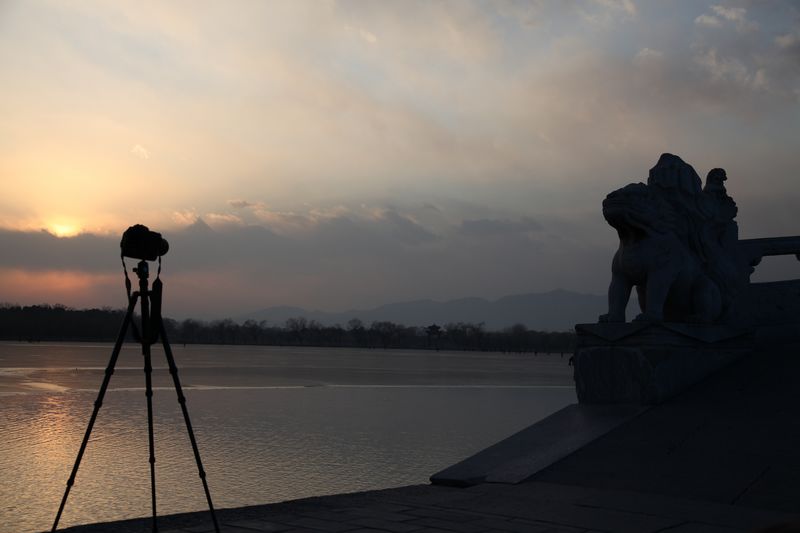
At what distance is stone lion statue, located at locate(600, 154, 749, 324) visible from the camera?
8.28 m

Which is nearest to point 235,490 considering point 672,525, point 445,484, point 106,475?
point 106,475

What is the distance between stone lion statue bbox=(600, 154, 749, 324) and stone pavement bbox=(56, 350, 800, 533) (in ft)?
3.47

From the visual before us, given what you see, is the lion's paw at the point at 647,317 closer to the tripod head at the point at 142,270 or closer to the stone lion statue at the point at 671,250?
the stone lion statue at the point at 671,250

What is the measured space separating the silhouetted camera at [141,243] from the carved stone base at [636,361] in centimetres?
481

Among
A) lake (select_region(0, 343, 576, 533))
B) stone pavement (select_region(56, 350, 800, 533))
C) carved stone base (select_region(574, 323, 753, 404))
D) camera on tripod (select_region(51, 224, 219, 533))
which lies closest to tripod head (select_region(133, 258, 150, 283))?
camera on tripod (select_region(51, 224, 219, 533))

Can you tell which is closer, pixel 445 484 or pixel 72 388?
pixel 445 484

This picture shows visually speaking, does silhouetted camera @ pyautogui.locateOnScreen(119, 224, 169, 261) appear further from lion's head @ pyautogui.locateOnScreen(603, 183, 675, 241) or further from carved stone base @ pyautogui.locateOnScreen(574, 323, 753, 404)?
lion's head @ pyautogui.locateOnScreen(603, 183, 675, 241)

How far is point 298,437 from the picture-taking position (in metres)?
12.1

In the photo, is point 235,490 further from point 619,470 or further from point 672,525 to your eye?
point 672,525

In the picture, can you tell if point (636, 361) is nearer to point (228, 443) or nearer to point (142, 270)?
point (142, 270)

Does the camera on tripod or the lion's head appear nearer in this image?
the camera on tripod

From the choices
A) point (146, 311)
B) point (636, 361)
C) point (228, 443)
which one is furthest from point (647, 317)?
point (228, 443)

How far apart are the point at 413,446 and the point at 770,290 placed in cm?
525

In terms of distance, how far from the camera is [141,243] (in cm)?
437
